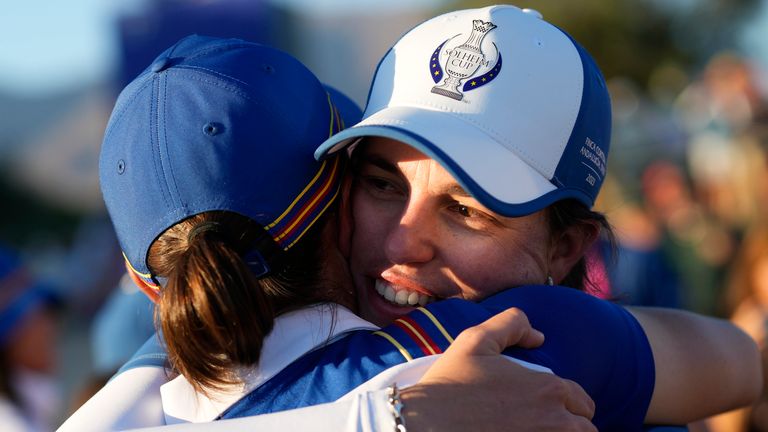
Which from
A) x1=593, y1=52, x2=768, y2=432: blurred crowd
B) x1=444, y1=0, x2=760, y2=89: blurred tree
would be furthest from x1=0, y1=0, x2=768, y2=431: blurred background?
x1=444, y1=0, x2=760, y2=89: blurred tree

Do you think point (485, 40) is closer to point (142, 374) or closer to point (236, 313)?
point (236, 313)

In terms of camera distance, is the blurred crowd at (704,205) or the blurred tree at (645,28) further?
the blurred tree at (645,28)

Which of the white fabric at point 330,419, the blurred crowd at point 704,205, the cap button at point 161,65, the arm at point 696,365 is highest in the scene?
the cap button at point 161,65

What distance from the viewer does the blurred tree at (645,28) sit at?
91.3 feet

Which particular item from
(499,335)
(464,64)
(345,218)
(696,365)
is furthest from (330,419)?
(696,365)

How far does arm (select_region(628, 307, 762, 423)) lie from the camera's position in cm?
216

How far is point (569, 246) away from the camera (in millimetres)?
2430

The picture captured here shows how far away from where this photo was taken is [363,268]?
2.27 m

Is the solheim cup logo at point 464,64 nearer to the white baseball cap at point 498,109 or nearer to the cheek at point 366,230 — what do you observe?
the white baseball cap at point 498,109

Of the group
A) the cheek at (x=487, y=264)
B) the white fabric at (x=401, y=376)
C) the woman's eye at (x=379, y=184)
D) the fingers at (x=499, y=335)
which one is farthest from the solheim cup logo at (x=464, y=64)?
the white fabric at (x=401, y=376)

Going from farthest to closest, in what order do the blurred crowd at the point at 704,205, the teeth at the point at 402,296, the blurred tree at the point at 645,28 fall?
the blurred tree at the point at 645,28 → the blurred crowd at the point at 704,205 → the teeth at the point at 402,296

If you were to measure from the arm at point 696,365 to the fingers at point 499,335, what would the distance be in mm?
449

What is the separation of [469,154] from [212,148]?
584mm

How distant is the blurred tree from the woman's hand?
2486cm
